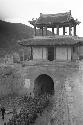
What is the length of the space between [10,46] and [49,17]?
39180 mm

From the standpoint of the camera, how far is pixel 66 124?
32.0ft

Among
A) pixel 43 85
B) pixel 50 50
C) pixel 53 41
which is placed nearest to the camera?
pixel 53 41

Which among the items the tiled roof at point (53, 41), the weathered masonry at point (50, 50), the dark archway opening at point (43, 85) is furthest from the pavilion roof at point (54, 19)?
the dark archway opening at point (43, 85)

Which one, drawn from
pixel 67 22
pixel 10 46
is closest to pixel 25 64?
pixel 67 22

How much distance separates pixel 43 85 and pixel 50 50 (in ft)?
16.5

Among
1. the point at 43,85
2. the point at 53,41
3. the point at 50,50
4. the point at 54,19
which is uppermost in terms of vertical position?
the point at 54,19

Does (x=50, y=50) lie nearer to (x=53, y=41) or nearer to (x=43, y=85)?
(x=53, y=41)

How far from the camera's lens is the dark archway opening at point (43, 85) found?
34053 mm

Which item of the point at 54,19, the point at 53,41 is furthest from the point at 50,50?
the point at 54,19

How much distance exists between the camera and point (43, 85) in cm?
3616

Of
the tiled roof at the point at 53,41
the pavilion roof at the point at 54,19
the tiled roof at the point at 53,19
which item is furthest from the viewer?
the tiled roof at the point at 53,19

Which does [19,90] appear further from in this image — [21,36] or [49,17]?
[21,36]

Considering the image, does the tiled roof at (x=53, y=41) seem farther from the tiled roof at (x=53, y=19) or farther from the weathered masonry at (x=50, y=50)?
the tiled roof at (x=53, y=19)

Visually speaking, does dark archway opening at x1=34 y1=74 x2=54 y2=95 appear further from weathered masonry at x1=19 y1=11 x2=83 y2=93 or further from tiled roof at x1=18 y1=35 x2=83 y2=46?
tiled roof at x1=18 y1=35 x2=83 y2=46
